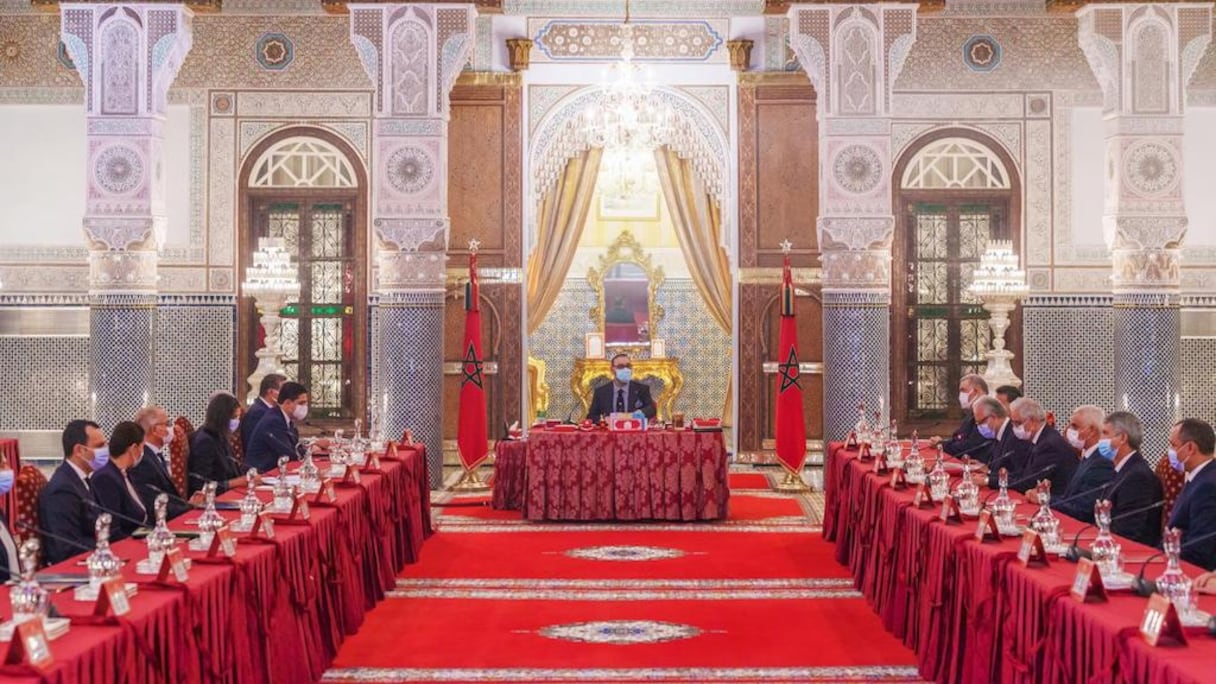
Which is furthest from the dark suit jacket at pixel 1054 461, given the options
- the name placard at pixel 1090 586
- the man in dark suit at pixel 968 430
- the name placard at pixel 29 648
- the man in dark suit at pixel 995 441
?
the name placard at pixel 29 648

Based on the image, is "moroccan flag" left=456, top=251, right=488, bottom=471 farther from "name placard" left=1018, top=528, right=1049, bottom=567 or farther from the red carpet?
"name placard" left=1018, top=528, right=1049, bottom=567

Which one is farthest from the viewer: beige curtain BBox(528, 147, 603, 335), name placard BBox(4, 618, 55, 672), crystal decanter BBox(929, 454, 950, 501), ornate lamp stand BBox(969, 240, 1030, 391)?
beige curtain BBox(528, 147, 603, 335)

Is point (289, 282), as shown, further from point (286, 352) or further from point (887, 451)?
point (887, 451)

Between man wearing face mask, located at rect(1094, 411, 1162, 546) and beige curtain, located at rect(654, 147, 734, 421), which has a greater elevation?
beige curtain, located at rect(654, 147, 734, 421)

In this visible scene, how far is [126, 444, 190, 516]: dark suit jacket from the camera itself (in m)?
6.71

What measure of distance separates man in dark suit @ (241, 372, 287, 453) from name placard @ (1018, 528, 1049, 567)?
17.3 ft

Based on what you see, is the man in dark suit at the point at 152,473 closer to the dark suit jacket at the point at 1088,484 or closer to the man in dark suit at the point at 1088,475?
the man in dark suit at the point at 1088,475

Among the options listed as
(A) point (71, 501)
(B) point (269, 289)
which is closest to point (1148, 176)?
(B) point (269, 289)

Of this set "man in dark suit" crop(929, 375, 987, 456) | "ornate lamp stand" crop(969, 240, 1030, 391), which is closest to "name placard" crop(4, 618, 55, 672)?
"man in dark suit" crop(929, 375, 987, 456)

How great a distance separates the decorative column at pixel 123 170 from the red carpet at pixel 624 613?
10.3 ft

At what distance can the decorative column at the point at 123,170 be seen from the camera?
10.8 m

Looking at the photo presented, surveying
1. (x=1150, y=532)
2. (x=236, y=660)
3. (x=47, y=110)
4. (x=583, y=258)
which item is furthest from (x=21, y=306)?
(x=1150, y=532)

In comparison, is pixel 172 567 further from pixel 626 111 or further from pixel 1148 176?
pixel 1148 176

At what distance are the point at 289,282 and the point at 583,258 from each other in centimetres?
354
